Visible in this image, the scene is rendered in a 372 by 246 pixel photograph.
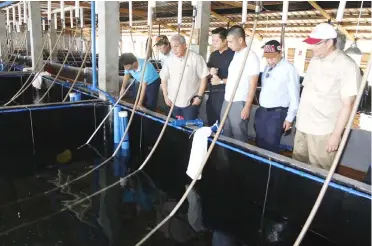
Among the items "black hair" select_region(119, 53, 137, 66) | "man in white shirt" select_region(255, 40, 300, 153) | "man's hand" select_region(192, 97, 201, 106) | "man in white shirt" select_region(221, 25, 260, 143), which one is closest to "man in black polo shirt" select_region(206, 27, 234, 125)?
"man's hand" select_region(192, 97, 201, 106)

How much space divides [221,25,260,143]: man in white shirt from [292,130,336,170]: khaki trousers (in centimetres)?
52

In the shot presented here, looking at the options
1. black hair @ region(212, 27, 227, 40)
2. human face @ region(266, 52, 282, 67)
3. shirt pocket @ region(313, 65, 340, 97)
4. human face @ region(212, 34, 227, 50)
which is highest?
black hair @ region(212, 27, 227, 40)

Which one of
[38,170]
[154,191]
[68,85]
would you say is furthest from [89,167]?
[68,85]

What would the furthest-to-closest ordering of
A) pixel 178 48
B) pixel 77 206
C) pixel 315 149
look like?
1. pixel 178 48
2. pixel 77 206
3. pixel 315 149

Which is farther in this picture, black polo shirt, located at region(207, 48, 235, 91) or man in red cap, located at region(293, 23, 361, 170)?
black polo shirt, located at region(207, 48, 235, 91)

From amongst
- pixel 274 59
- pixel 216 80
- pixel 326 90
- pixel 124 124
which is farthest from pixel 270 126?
pixel 124 124

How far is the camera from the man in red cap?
1.90 m

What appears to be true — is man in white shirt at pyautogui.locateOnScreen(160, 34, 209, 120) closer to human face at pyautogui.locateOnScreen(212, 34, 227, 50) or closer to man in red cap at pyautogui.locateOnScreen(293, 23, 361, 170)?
human face at pyautogui.locateOnScreen(212, 34, 227, 50)

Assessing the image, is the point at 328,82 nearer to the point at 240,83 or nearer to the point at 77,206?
the point at 240,83

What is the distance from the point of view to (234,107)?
2.75 m

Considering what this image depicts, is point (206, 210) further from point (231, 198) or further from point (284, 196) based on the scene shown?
point (284, 196)

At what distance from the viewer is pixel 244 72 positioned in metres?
2.64

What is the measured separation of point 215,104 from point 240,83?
75 centimetres

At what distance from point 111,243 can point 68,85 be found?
139 inches
